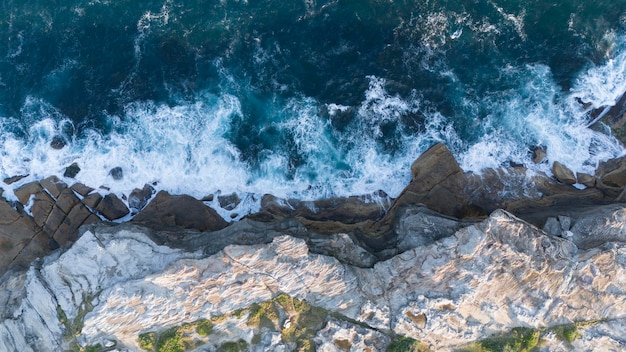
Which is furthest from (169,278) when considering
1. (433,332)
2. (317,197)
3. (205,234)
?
(433,332)

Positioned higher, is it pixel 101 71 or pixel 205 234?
pixel 101 71

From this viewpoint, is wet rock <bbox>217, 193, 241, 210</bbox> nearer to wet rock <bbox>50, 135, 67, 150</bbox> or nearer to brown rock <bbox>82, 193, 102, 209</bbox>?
brown rock <bbox>82, 193, 102, 209</bbox>

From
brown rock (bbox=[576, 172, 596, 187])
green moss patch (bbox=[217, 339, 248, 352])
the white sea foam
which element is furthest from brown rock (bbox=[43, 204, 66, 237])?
brown rock (bbox=[576, 172, 596, 187])

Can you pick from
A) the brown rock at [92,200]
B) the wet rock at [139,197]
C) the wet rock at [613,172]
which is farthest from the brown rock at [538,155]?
the brown rock at [92,200]

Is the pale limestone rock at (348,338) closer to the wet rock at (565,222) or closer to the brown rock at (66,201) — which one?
the wet rock at (565,222)

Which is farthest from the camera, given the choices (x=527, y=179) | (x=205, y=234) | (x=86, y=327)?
(x=527, y=179)

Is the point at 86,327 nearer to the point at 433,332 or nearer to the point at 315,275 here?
the point at 315,275
